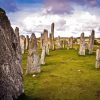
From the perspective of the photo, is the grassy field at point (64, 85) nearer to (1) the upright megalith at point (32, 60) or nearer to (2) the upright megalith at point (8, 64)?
(1) the upright megalith at point (32, 60)

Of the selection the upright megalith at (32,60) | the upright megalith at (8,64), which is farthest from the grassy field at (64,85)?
the upright megalith at (8,64)

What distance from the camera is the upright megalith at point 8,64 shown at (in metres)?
16.3

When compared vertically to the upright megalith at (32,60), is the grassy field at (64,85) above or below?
below

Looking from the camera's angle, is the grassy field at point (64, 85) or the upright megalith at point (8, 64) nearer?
the upright megalith at point (8, 64)

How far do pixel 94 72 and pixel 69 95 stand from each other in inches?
426

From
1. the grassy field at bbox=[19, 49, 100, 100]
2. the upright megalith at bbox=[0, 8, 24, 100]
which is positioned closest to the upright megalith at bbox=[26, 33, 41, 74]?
the grassy field at bbox=[19, 49, 100, 100]

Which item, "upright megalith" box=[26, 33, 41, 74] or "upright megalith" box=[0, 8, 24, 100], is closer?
"upright megalith" box=[0, 8, 24, 100]

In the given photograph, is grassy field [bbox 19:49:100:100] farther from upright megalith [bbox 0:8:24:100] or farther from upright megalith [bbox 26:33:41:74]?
upright megalith [bbox 0:8:24:100]

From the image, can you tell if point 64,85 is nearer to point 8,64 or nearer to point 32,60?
point 32,60

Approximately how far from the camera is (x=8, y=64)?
1717 centimetres

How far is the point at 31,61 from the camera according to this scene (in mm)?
30094

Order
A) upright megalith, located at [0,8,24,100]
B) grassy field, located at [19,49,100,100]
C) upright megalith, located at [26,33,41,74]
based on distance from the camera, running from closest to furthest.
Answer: upright megalith, located at [0,8,24,100] < grassy field, located at [19,49,100,100] < upright megalith, located at [26,33,41,74]

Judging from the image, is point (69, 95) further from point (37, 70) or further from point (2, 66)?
point (37, 70)

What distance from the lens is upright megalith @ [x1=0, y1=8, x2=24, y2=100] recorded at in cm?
1634
